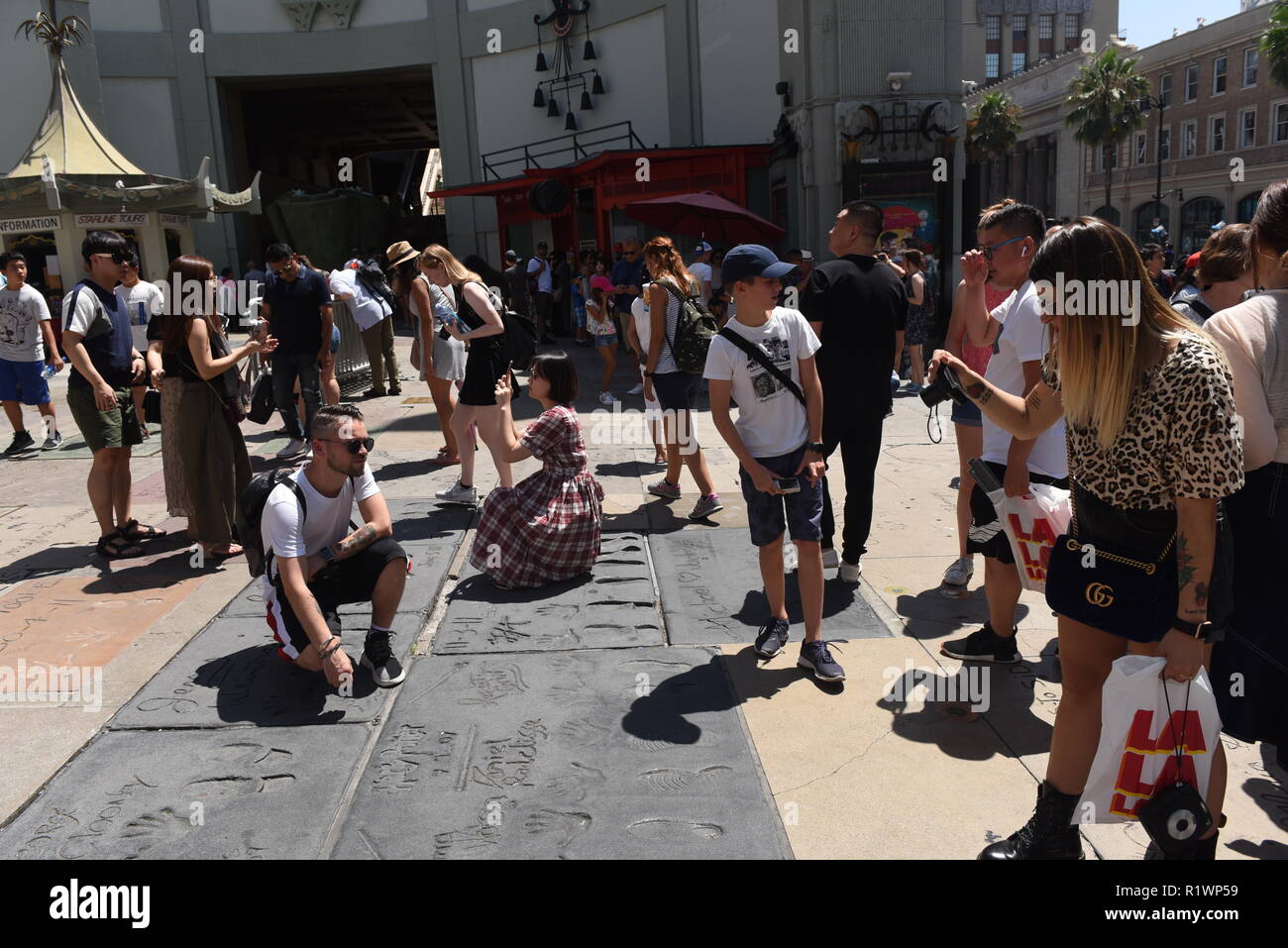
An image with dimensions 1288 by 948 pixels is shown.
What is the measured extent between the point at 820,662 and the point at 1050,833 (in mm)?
1378

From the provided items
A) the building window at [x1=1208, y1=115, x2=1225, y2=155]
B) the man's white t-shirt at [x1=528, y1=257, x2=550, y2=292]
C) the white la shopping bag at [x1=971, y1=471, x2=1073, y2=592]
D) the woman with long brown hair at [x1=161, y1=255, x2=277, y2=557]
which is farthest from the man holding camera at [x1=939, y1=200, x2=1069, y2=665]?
the building window at [x1=1208, y1=115, x2=1225, y2=155]

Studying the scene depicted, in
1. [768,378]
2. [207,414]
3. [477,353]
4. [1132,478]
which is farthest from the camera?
[477,353]

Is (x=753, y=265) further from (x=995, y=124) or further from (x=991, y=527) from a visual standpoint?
(x=995, y=124)

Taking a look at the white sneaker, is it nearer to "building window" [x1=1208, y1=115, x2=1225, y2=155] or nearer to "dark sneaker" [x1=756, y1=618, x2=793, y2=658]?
"dark sneaker" [x1=756, y1=618, x2=793, y2=658]

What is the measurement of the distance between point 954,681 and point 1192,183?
55192 mm

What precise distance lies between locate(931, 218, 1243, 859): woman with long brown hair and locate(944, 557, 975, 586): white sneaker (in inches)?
89.9

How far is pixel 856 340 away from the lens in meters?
4.90

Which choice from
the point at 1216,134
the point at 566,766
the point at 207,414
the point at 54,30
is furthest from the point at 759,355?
the point at 1216,134

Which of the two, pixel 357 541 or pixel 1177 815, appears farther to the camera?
pixel 357 541

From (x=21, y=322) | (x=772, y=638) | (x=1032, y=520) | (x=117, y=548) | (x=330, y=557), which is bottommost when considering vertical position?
(x=772, y=638)

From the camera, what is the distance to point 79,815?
3.09 m

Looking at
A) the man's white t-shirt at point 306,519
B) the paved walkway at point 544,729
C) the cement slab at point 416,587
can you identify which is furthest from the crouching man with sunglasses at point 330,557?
the cement slab at point 416,587

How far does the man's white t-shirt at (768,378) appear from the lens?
399 cm
